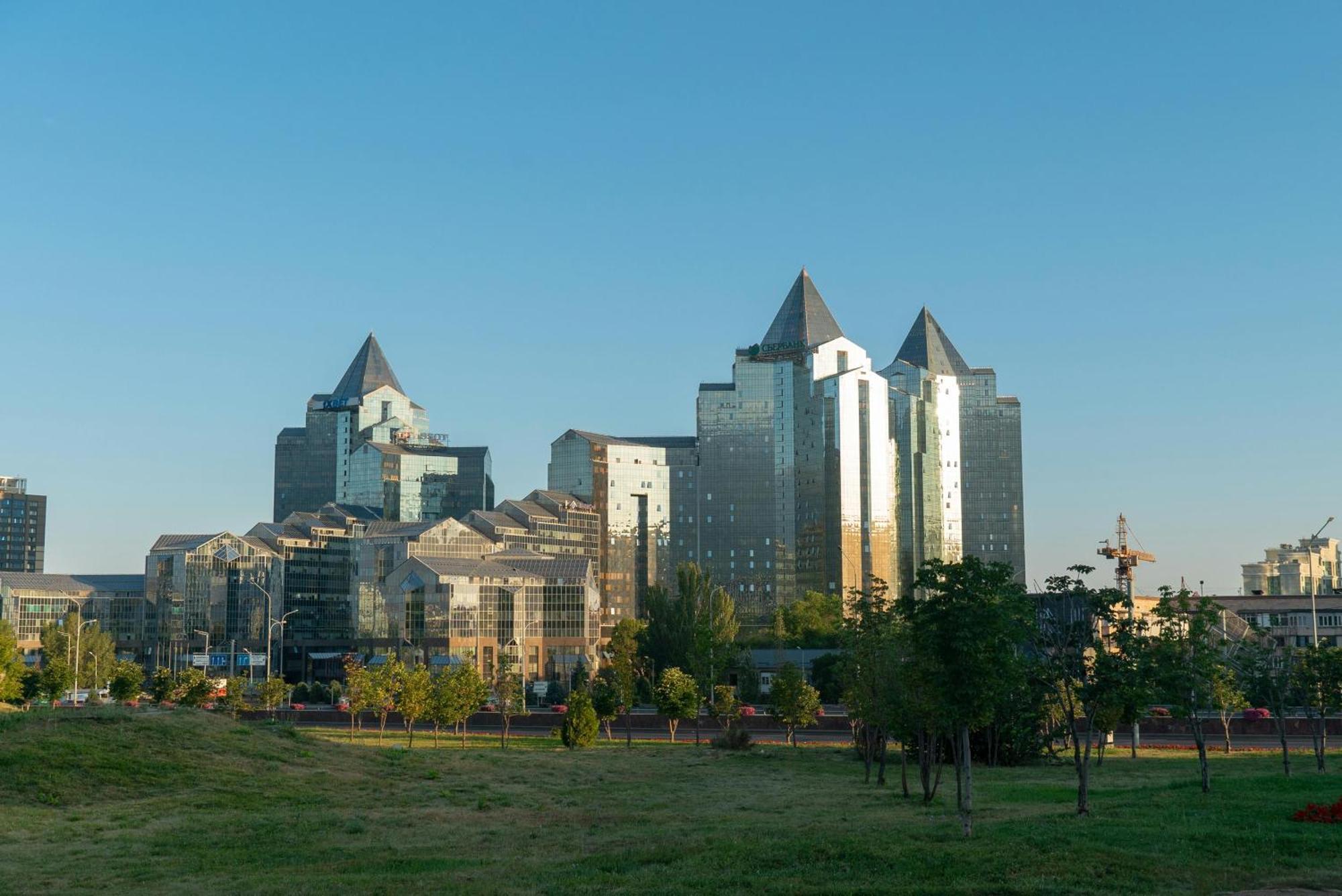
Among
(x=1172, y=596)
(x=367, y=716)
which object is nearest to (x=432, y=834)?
(x=1172, y=596)

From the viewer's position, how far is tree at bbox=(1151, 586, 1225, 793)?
164ft

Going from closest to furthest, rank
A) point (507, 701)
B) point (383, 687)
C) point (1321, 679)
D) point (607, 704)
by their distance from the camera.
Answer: point (1321, 679) → point (383, 687) → point (507, 701) → point (607, 704)

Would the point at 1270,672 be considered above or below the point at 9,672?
above

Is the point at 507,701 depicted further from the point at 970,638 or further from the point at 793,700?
the point at 970,638

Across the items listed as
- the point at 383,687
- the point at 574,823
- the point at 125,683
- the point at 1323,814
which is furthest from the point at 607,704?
the point at 1323,814

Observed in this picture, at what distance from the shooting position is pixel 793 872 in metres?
30.4

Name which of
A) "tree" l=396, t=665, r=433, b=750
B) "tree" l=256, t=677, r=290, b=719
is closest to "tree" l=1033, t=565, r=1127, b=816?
"tree" l=396, t=665, r=433, b=750

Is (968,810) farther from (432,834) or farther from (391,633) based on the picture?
(391,633)

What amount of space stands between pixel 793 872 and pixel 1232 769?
40979 millimetres

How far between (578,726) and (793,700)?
13711 millimetres

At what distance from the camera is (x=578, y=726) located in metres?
81.2

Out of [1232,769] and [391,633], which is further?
[391,633]

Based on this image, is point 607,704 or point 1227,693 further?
point 607,704

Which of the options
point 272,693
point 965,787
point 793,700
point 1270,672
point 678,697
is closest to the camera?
point 965,787
